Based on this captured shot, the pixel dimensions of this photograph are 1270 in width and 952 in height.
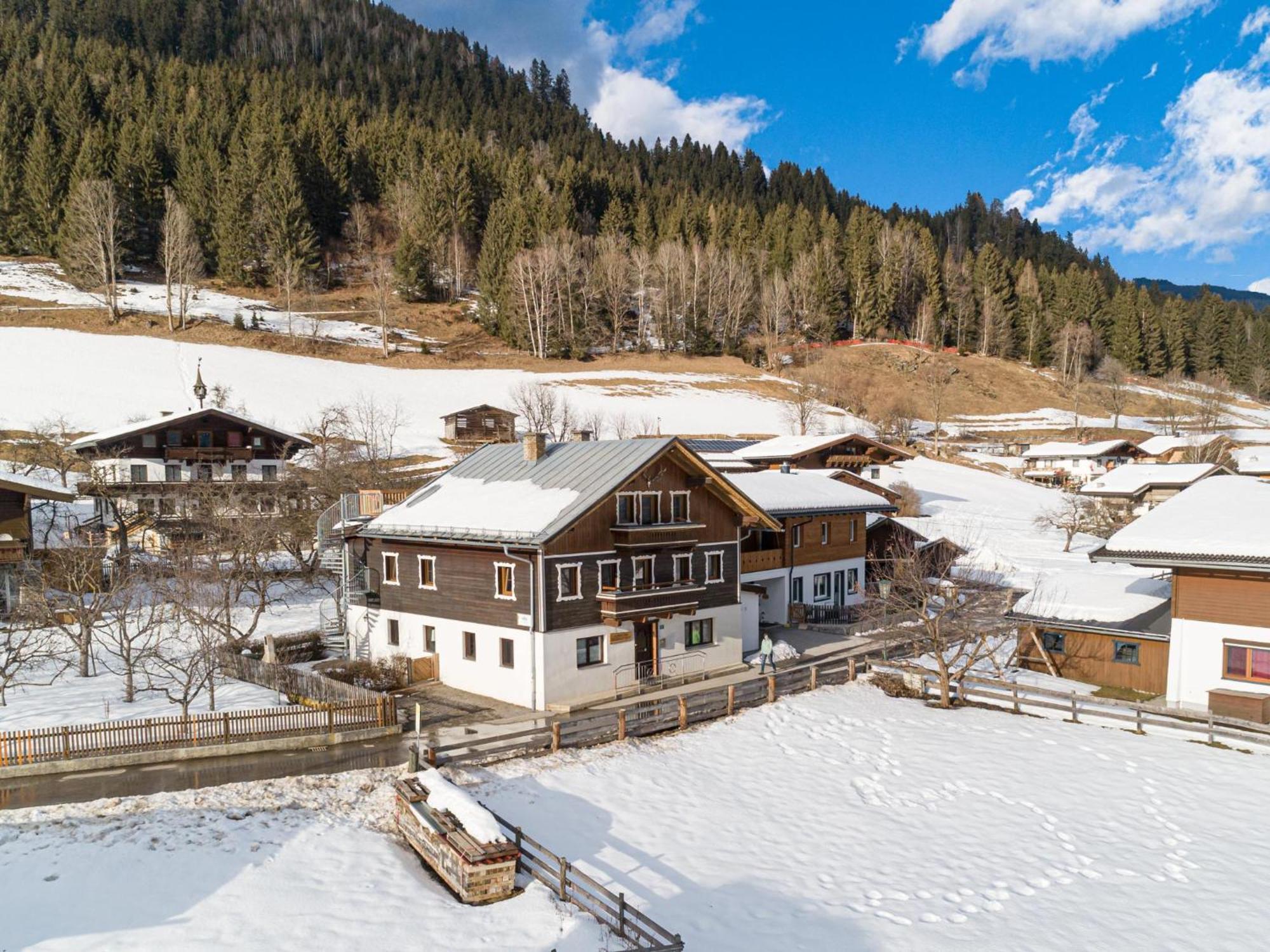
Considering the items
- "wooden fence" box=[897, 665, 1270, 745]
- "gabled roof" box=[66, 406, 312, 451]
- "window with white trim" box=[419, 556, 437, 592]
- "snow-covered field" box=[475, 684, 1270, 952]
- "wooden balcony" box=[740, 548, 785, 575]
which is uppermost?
"gabled roof" box=[66, 406, 312, 451]

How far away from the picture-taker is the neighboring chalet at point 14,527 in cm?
3600

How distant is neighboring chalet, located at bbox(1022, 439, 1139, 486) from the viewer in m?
86.7

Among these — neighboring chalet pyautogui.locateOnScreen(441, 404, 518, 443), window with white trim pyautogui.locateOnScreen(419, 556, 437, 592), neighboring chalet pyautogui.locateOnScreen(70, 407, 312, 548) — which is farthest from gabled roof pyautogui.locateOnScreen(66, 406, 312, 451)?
window with white trim pyautogui.locateOnScreen(419, 556, 437, 592)

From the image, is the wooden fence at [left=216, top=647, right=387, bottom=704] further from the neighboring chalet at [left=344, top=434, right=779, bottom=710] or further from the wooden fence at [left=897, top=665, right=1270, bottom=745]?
the wooden fence at [left=897, top=665, right=1270, bottom=745]

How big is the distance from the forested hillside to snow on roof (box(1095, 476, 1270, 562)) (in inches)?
3398

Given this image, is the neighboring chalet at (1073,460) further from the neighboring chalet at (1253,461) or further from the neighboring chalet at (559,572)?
the neighboring chalet at (559,572)

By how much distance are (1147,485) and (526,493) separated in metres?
61.4

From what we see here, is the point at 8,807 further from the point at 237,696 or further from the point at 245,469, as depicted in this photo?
the point at 245,469

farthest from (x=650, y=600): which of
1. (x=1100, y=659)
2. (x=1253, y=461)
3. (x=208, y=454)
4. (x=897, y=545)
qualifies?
(x=1253, y=461)

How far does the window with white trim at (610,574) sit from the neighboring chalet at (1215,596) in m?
16.1

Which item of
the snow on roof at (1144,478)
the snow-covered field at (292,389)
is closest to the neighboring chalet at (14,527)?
the snow-covered field at (292,389)

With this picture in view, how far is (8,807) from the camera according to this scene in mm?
17406

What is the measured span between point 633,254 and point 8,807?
387 feet

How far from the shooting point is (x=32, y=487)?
3641 cm
